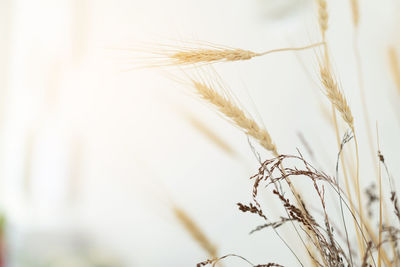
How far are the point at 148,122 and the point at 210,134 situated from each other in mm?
286

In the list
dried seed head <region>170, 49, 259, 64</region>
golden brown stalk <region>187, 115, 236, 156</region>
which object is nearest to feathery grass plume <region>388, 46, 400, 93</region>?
dried seed head <region>170, 49, 259, 64</region>

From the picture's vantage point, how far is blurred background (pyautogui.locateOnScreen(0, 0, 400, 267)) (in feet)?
1.97

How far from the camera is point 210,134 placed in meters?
0.79

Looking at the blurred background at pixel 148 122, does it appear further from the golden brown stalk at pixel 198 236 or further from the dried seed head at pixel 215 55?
the dried seed head at pixel 215 55

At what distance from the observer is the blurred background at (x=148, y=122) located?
602mm

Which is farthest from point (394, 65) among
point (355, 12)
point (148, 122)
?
point (148, 122)

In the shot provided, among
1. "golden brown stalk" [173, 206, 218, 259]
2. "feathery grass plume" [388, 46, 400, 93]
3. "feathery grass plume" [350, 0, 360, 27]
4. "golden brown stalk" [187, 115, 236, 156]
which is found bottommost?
"golden brown stalk" [173, 206, 218, 259]

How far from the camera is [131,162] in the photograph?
107 cm

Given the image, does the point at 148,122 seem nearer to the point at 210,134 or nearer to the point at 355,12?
the point at 210,134

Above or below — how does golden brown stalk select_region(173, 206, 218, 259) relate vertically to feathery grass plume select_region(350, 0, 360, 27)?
below

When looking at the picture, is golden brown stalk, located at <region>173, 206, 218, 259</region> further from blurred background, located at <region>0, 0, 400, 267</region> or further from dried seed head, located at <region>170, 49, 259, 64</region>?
dried seed head, located at <region>170, 49, 259, 64</region>

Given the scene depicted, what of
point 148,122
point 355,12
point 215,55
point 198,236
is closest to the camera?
point 215,55

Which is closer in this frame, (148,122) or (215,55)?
(215,55)

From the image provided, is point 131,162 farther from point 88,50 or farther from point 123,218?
point 88,50
